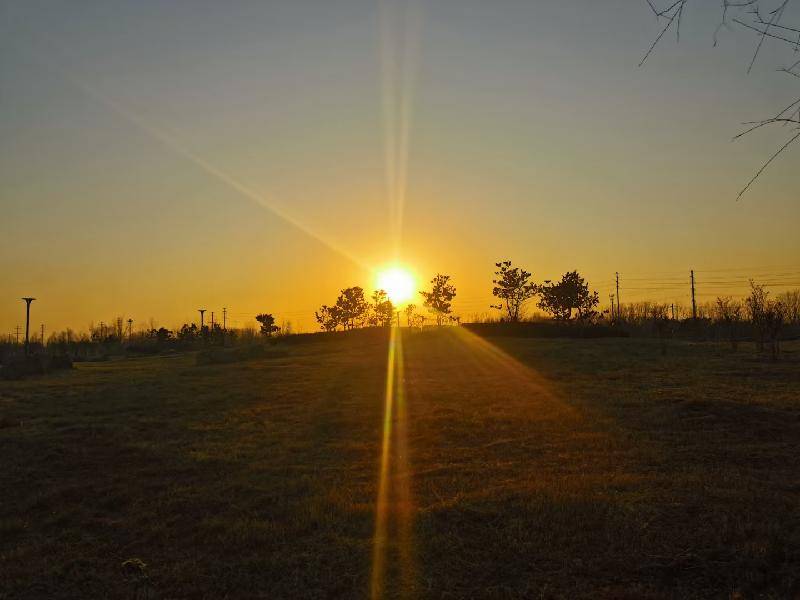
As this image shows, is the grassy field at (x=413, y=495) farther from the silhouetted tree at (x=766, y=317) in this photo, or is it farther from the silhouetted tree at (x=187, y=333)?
the silhouetted tree at (x=187, y=333)

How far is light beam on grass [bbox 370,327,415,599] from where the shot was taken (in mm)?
5340

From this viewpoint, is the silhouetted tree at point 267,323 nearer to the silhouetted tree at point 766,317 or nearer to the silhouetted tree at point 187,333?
the silhouetted tree at point 187,333

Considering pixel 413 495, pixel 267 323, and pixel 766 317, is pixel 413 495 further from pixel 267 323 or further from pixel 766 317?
pixel 267 323

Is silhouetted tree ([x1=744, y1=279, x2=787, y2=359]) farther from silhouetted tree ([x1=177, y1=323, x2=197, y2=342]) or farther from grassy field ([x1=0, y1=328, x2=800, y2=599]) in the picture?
silhouetted tree ([x1=177, y1=323, x2=197, y2=342])

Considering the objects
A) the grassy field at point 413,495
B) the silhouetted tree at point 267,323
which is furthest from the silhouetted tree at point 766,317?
the silhouetted tree at point 267,323

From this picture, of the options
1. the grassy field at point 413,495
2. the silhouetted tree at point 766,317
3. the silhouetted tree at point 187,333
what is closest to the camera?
the grassy field at point 413,495

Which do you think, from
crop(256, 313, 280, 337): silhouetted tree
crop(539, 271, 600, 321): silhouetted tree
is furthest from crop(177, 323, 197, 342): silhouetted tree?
crop(539, 271, 600, 321): silhouetted tree

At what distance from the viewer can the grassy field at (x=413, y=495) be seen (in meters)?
5.24

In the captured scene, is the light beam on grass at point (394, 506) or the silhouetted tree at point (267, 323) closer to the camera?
the light beam on grass at point (394, 506)

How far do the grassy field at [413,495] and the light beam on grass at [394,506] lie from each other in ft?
0.12

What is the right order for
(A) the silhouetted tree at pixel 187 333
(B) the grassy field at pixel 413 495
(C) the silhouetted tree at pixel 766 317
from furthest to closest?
(A) the silhouetted tree at pixel 187 333, (C) the silhouetted tree at pixel 766 317, (B) the grassy field at pixel 413 495

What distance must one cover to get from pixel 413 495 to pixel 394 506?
0.51 meters

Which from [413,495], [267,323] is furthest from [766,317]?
[267,323]

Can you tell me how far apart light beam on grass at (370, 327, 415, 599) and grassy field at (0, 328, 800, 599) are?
4 centimetres
